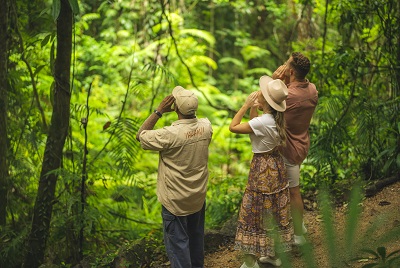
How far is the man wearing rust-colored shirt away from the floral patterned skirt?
18 centimetres

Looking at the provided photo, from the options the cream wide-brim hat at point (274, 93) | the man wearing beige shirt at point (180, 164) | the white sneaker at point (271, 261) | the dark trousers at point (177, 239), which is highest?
the cream wide-brim hat at point (274, 93)

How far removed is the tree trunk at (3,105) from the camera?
5.52 meters

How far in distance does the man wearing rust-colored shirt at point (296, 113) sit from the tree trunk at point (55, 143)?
6.24 feet

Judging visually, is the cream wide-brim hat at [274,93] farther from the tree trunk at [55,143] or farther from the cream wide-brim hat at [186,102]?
the tree trunk at [55,143]

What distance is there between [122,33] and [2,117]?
7.24 m

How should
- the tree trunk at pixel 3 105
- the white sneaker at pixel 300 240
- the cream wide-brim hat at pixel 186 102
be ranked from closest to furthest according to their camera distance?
the white sneaker at pixel 300 240 → the cream wide-brim hat at pixel 186 102 → the tree trunk at pixel 3 105

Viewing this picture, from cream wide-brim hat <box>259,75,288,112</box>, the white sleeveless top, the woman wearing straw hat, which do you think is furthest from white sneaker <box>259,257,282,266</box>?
cream wide-brim hat <box>259,75,288,112</box>

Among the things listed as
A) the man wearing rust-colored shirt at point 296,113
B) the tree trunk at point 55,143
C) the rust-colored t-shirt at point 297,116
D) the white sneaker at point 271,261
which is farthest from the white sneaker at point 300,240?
the tree trunk at point 55,143

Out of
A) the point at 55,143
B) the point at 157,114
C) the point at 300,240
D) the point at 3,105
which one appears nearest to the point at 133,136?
the point at 55,143

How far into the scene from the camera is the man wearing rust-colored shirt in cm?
448

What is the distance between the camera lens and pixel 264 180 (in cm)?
425

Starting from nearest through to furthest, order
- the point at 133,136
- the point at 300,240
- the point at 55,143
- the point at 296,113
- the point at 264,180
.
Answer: the point at 300,240 → the point at 264,180 → the point at 296,113 → the point at 55,143 → the point at 133,136

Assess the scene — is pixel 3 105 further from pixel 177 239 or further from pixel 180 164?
pixel 177 239

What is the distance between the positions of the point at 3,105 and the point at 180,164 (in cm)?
243
